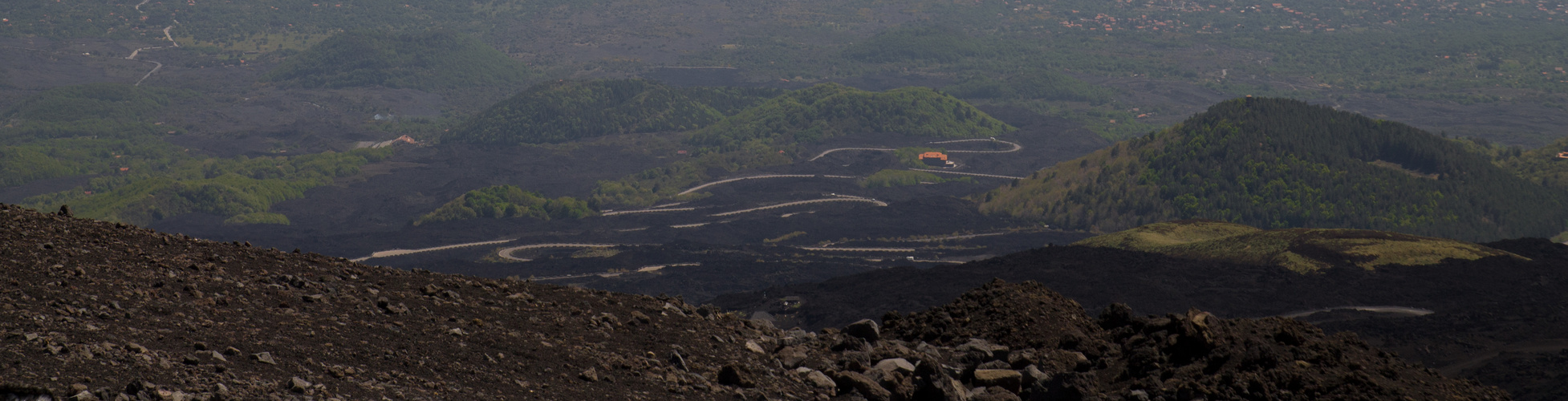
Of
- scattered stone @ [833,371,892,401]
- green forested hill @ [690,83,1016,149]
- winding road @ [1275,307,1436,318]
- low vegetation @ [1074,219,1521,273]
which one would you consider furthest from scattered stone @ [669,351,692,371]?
green forested hill @ [690,83,1016,149]

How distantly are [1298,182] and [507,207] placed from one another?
61100mm

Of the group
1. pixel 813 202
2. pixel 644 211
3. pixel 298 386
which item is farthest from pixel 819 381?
pixel 644 211

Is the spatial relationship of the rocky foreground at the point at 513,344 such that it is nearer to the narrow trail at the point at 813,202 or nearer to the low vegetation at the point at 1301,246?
the low vegetation at the point at 1301,246

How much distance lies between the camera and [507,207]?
110188 millimetres

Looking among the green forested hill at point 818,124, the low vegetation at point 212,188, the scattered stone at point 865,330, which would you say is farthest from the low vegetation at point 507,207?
the scattered stone at point 865,330

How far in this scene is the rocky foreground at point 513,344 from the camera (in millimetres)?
17047

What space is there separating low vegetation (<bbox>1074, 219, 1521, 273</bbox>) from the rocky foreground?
36.1 m

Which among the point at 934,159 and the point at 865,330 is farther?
the point at 934,159

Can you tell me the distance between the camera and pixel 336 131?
172 m

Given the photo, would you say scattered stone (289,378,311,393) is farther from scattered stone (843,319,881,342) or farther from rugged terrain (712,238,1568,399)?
rugged terrain (712,238,1568,399)

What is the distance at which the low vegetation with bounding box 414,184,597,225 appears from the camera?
108000 millimetres

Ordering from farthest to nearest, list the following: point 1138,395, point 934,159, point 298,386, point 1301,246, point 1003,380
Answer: point 934,159
point 1301,246
point 1003,380
point 1138,395
point 298,386

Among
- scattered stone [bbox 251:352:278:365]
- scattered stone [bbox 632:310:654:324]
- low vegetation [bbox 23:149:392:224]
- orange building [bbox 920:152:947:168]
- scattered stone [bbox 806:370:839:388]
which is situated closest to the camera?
scattered stone [bbox 251:352:278:365]

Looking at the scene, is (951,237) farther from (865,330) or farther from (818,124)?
(865,330)
